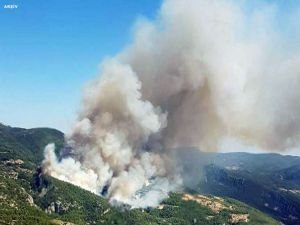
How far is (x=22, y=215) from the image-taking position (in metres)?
197

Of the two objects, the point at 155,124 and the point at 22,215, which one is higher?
the point at 155,124

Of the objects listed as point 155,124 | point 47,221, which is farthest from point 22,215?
point 155,124

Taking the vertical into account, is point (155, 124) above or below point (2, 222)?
above

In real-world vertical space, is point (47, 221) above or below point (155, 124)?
below

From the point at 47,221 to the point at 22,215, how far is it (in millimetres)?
10303

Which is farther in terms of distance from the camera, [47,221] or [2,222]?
[47,221]

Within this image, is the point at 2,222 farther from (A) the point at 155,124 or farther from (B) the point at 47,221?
(A) the point at 155,124

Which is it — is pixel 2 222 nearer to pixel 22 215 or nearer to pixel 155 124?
pixel 22 215

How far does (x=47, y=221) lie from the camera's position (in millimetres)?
197750

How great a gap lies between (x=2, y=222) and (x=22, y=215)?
16811 mm

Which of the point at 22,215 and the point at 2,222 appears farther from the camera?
the point at 22,215

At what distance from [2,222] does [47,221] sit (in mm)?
21992

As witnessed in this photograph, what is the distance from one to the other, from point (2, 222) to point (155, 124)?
69617mm
